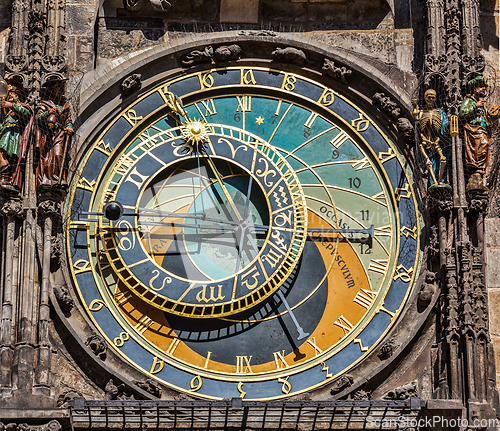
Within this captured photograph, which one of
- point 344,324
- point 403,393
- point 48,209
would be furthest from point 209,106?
point 403,393

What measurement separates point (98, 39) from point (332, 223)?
118 inches

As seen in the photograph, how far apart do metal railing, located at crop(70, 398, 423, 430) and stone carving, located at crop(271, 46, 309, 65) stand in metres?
3.57

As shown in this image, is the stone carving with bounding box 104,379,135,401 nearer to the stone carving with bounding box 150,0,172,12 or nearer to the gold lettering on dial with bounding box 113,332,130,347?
the gold lettering on dial with bounding box 113,332,130,347

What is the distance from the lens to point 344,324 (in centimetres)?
1170

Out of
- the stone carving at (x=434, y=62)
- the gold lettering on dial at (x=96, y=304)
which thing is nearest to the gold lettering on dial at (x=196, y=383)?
the gold lettering on dial at (x=96, y=304)

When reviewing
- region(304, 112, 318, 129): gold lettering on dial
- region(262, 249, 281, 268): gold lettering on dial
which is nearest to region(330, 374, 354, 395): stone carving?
region(262, 249, 281, 268): gold lettering on dial

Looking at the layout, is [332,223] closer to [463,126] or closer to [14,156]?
[463,126]

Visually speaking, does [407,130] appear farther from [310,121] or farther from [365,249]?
[365,249]

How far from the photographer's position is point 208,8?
12.8 metres

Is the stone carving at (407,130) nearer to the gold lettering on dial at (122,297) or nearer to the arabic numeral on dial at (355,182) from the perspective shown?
the arabic numeral on dial at (355,182)

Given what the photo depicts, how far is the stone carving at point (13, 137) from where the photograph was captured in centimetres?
1159

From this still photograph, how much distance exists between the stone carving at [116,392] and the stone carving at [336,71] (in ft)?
12.2

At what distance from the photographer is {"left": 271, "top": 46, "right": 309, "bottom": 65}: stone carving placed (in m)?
12.5

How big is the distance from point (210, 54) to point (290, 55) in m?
0.79
